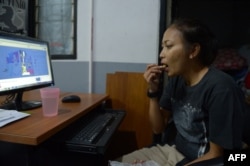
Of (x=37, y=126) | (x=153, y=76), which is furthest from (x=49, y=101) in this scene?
(x=153, y=76)

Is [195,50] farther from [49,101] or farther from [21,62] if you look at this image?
[21,62]

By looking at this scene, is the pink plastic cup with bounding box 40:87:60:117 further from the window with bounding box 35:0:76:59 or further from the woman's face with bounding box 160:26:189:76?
the window with bounding box 35:0:76:59

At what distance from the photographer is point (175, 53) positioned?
113 cm

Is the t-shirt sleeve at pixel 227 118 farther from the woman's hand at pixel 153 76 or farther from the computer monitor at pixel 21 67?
the computer monitor at pixel 21 67

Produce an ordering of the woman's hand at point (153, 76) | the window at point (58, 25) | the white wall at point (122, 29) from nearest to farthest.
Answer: the woman's hand at point (153, 76), the white wall at point (122, 29), the window at point (58, 25)

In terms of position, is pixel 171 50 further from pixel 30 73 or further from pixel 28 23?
pixel 28 23

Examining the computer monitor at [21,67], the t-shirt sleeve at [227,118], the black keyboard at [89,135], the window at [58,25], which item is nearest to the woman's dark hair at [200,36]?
the t-shirt sleeve at [227,118]

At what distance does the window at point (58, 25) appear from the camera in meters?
2.24

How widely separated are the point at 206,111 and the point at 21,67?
3.11ft

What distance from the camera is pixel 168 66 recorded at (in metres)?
1.18

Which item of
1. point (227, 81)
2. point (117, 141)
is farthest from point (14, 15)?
point (227, 81)

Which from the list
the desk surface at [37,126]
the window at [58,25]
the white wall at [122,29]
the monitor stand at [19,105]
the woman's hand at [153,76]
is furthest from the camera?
the window at [58,25]

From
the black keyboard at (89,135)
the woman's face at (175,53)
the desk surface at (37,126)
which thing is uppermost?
the woman's face at (175,53)

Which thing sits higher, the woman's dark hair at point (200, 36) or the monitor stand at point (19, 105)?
the woman's dark hair at point (200, 36)
